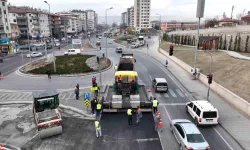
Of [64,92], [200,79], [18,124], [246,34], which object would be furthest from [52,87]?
[246,34]

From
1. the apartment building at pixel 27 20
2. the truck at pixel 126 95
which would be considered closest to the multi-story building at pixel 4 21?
the apartment building at pixel 27 20

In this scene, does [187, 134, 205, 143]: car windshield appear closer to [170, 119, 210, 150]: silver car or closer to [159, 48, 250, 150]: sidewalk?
[170, 119, 210, 150]: silver car

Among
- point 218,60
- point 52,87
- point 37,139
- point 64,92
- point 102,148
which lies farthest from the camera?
point 218,60

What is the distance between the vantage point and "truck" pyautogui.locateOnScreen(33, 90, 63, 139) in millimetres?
14211

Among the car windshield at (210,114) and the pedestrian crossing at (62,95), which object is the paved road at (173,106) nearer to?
the pedestrian crossing at (62,95)

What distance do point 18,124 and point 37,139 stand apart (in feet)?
10.8

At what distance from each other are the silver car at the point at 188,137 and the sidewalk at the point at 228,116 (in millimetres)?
3479

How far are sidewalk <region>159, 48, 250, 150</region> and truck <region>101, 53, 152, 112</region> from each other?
620 centimetres

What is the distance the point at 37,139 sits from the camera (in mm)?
14461

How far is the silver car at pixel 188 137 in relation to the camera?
40.0 ft

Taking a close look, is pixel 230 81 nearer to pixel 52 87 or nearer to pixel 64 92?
pixel 64 92

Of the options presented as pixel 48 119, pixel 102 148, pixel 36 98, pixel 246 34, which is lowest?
pixel 102 148

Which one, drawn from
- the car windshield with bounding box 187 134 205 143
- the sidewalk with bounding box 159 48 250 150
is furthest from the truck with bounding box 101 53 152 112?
the sidewalk with bounding box 159 48 250 150

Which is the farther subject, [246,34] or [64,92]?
A: [246,34]
